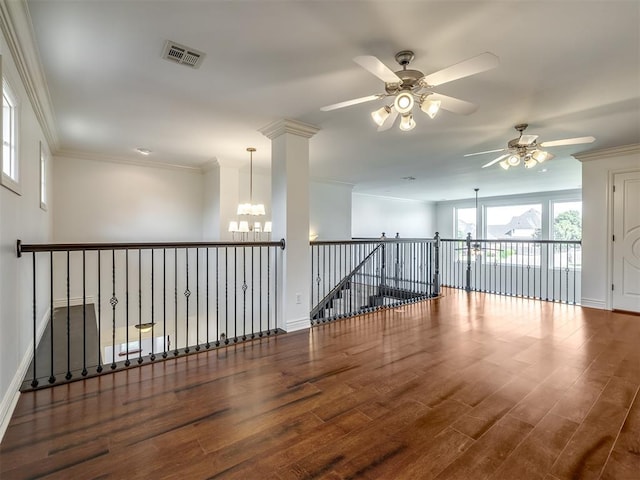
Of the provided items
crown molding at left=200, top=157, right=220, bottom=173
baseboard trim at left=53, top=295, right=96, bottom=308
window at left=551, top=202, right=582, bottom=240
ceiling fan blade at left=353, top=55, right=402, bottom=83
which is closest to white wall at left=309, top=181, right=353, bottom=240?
crown molding at left=200, top=157, right=220, bottom=173

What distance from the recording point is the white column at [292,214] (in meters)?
3.83

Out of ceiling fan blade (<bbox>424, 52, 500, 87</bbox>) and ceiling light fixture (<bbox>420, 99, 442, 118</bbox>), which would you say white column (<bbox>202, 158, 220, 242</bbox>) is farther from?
ceiling fan blade (<bbox>424, 52, 500, 87</bbox>)

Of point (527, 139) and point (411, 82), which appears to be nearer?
point (411, 82)

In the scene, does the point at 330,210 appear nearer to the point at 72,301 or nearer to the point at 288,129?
the point at 288,129

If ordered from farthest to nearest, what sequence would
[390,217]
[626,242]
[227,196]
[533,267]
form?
[390,217]
[533,267]
[227,196]
[626,242]

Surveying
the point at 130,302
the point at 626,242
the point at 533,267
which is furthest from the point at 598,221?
the point at 130,302

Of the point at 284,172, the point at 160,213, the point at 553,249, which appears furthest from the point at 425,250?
the point at 553,249

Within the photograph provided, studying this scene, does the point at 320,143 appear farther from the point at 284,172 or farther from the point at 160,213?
the point at 160,213

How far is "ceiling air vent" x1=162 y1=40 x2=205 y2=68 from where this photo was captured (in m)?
2.25

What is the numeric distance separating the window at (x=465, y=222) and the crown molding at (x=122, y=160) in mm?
9140

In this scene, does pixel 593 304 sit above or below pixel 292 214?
below

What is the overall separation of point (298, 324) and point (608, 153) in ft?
17.3

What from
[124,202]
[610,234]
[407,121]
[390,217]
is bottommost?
[610,234]

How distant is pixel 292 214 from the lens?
3871 millimetres
